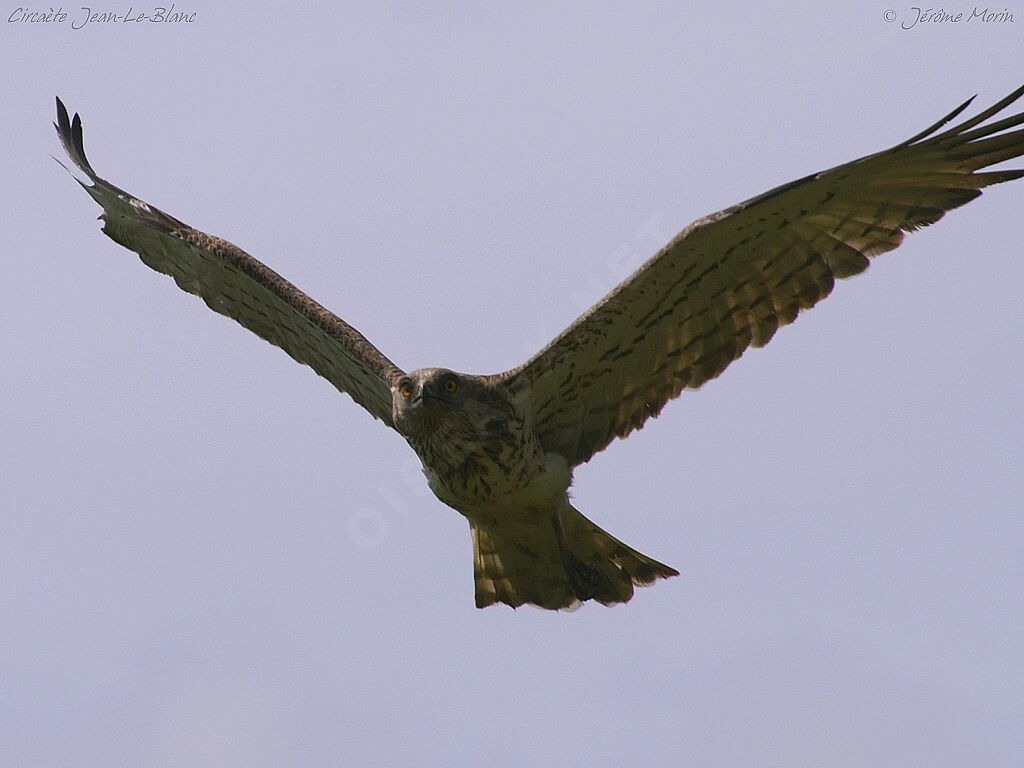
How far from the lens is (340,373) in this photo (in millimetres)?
12750

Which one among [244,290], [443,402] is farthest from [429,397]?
[244,290]

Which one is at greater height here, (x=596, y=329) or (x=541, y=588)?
(x=596, y=329)

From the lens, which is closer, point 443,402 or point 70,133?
point 443,402

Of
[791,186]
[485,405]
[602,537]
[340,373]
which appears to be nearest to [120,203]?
[340,373]

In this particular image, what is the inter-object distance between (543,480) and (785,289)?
6.35ft

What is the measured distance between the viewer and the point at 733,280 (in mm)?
11180

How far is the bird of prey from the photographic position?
10.7 meters

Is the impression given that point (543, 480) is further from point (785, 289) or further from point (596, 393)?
point (785, 289)

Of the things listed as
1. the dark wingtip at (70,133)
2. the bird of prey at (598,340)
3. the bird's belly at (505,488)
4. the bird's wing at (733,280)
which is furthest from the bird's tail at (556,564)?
the dark wingtip at (70,133)

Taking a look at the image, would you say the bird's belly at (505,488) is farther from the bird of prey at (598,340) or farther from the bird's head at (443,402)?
the bird's head at (443,402)

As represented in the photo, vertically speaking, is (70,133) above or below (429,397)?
above

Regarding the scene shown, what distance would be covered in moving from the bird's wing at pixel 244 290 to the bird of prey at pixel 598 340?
17 mm

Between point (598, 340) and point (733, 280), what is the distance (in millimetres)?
916

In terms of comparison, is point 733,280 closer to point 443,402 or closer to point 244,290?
point 443,402
